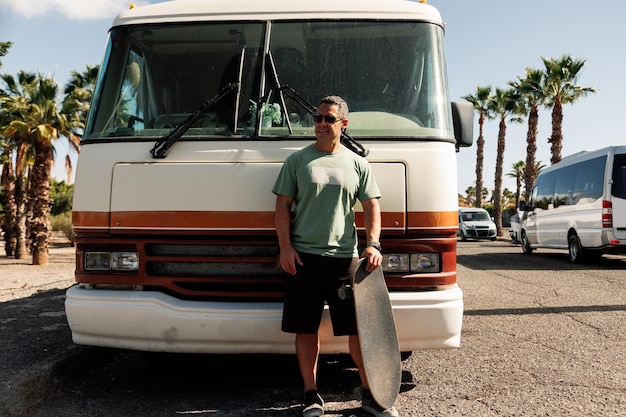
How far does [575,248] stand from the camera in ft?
50.1

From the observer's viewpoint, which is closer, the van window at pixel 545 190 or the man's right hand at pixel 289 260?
→ the man's right hand at pixel 289 260

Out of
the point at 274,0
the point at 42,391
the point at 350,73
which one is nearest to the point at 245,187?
the point at 350,73

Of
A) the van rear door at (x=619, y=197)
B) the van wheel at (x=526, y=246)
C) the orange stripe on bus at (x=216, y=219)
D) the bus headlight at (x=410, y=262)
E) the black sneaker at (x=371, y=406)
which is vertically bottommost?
the black sneaker at (x=371, y=406)

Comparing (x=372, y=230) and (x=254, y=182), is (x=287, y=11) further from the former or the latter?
(x=372, y=230)

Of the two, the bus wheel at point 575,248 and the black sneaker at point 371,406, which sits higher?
the bus wheel at point 575,248

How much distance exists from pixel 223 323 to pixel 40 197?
63.3 feet

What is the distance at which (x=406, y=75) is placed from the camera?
4141 millimetres

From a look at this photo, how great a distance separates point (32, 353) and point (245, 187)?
245cm

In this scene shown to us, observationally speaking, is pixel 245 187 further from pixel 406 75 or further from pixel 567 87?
pixel 567 87

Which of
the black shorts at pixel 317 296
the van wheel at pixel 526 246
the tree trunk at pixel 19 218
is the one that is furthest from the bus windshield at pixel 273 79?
the tree trunk at pixel 19 218

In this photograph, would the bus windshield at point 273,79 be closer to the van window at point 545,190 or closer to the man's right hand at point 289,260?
the man's right hand at point 289,260

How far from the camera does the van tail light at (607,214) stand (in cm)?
1336

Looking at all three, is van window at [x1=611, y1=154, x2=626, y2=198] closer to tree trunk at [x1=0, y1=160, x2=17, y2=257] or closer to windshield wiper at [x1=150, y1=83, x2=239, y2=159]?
windshield wiper at [x1=150, y1=83, x2=239, y2=159]

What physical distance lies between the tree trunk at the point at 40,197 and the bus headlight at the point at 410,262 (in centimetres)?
1915
